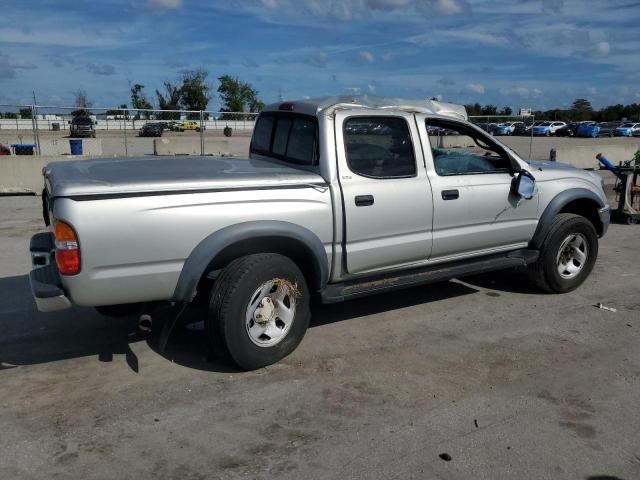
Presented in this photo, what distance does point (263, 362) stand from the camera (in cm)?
430

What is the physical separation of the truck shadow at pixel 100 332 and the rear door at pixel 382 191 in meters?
0.81

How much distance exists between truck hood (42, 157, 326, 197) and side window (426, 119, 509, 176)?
132cm

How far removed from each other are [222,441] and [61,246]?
150 cm

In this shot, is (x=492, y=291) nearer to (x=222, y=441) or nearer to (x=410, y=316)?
(x=410, y=316)

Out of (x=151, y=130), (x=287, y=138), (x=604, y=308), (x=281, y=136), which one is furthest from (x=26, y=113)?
(x=604, y=308)

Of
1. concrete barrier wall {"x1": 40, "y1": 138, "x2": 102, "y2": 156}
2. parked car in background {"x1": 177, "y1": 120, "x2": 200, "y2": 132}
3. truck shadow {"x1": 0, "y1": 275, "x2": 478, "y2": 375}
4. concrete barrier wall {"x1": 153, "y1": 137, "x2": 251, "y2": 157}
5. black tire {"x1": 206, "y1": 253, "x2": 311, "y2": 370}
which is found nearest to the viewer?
black tire {"x1": 206, "y1": 253, "x2": 311, "y2": 370}

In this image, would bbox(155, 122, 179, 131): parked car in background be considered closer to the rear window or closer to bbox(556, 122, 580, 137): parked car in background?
the rear window

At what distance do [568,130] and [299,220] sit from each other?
188 ft

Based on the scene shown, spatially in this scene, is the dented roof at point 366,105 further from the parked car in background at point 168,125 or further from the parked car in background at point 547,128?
the parked car in background at point 547,128

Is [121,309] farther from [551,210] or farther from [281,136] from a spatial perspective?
[551,210]

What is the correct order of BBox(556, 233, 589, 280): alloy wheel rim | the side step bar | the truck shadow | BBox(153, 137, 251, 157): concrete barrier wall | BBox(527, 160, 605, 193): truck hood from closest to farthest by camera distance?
the truck shadow → the side step bar → BBox(527, 160, 605, 193): truck hood → BBox(556, 233, 589, 280): alloy wheel rim → BBox(153, 137, 251, 157): concrete barrier wall

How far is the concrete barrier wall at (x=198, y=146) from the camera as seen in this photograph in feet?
72.3

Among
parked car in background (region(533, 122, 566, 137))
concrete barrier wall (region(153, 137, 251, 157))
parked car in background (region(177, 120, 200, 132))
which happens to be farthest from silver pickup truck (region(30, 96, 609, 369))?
parked car in background (region(533, 122, 566, 137))

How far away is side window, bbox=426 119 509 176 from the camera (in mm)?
5230
